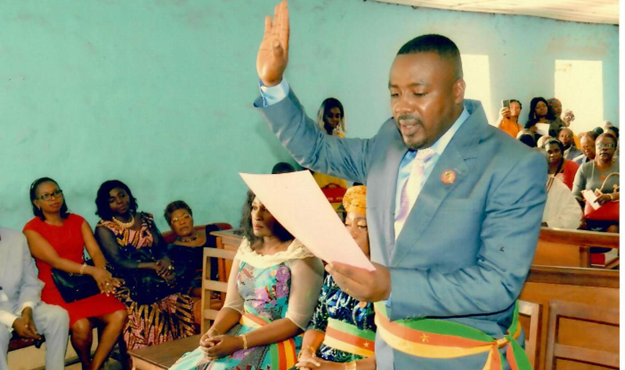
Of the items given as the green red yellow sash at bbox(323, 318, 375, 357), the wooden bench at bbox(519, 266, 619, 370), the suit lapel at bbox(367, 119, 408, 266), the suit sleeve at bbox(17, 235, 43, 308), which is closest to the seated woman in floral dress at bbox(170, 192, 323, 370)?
the green red yellow sash at bbox(323, 318, 375, 357)

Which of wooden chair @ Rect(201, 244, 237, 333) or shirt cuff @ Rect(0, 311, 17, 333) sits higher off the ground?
wooden chair @ Rect(201, 244, 237, 333)

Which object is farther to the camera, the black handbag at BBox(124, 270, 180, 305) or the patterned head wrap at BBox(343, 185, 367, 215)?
the black handbag at BBox(124, 270, 180, 305)

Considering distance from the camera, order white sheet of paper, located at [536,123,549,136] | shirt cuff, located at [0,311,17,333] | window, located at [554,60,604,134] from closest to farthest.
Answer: shirt cuff, located at [0,311,17,333]
white sheet of paper, located at [536,123,549,136]
window, located at [554,60,604,134]

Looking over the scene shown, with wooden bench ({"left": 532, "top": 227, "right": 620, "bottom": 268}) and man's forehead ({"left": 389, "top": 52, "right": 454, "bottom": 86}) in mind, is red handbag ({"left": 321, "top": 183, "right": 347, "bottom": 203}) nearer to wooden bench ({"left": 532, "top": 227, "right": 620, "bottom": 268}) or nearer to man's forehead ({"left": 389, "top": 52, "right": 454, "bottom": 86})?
wooden bench ({"left": 532, "top": 227, "right": 620, "bottom": 268})

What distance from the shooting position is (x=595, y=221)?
5324mm

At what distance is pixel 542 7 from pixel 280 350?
24.4ft

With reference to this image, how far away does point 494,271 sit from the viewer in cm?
134

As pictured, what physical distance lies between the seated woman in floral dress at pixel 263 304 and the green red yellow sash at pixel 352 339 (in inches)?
10.3

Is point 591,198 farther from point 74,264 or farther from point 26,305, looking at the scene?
point 26,305

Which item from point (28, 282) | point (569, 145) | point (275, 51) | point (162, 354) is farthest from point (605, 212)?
point (275, 51)

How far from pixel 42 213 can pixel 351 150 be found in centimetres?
328

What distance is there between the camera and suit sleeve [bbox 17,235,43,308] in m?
3.94

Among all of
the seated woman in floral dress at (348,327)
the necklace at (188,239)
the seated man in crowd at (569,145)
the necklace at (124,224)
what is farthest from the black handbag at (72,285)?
the seated man in crowd at (569,145)

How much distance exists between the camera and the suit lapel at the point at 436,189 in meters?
1.42
